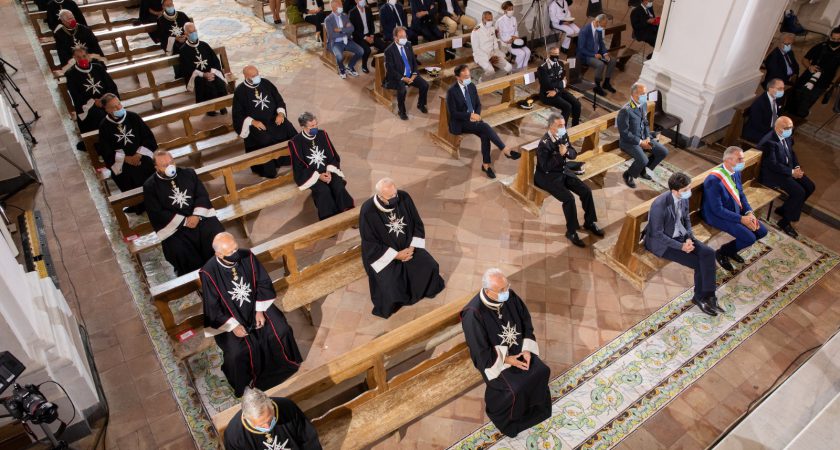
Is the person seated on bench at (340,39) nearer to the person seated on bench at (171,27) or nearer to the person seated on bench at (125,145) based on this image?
the person seated on bench at (171,27)

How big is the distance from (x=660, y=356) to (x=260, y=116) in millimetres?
5285

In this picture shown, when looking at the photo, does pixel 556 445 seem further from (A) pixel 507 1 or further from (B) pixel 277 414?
(A) pixel 507 1

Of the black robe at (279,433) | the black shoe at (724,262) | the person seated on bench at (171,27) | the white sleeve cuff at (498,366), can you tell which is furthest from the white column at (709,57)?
the person seated on bench at (171,27)

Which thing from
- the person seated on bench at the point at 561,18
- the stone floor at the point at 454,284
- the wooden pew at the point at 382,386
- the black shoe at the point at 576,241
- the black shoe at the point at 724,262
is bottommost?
the stone floor at the point at 454,284

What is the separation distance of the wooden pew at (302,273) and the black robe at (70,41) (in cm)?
613

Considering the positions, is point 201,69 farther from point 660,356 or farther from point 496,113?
point 660,356

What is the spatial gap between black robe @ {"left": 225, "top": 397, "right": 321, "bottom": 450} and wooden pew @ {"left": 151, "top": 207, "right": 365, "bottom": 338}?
1.46m

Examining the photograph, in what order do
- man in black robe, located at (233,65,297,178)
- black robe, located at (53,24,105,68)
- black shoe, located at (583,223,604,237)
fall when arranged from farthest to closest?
black robe, located at (53,24,105,68) < man in black robe, located at (233,65,297,178) < black shoe, located at (583,223,604,237)

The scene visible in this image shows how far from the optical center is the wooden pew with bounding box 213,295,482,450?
4094mm

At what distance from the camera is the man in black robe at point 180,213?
221 inches

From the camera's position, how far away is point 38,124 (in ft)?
29.2

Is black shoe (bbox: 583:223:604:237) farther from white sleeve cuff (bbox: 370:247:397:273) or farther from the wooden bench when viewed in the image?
white sleeve cuff (bbox: 370:247:397:273)

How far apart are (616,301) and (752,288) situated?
1.39 m

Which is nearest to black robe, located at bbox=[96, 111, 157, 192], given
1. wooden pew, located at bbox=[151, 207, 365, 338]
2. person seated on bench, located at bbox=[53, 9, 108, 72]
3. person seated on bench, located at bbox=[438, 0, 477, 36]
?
wooden pew, located at bbox=[151, 207, 365, 338]
